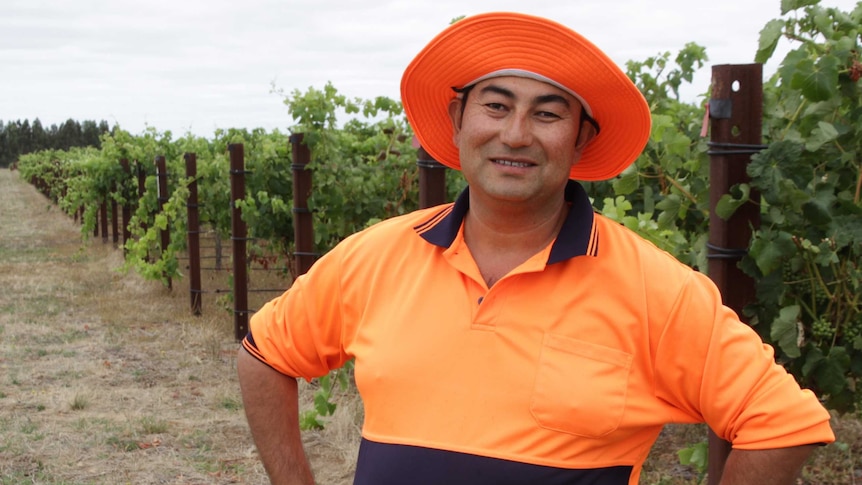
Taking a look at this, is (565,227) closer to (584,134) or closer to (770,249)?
(584,134)

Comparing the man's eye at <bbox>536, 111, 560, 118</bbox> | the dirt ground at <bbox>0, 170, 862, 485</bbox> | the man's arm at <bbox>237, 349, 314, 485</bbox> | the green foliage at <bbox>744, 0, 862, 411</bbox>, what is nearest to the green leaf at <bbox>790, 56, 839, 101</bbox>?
the green foliage at <bbox>744, 0, 862, 411</bbox>

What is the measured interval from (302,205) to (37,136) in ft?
351

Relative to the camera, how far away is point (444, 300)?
1972 millimetres

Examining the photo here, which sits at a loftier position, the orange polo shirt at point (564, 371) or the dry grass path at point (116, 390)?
the orange polo shirt at point (564, 371)

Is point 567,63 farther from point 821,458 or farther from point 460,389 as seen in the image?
point 821,458

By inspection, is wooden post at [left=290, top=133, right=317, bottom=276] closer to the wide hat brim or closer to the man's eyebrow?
the wide hat brim

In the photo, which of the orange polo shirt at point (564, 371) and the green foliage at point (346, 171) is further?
the green foliage at point (346, 171)

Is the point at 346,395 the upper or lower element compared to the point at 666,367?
lower

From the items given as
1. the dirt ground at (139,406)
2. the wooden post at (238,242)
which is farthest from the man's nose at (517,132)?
the wooden post at (238,242)

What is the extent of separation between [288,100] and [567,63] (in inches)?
209

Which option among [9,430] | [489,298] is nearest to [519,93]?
[489,298]

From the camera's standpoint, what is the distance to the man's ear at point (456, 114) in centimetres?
224

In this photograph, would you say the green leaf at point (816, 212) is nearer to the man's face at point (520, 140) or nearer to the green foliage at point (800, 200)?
the green foliage at point (800, 200)

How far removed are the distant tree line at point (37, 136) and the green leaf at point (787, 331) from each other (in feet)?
347
